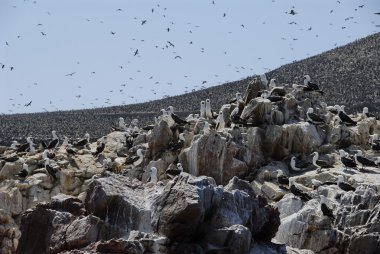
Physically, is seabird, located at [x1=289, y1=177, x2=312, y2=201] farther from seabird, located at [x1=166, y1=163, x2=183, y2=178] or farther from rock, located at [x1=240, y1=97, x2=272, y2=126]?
rock, located at [x1=240, y1=97, x2=272, y2=126]

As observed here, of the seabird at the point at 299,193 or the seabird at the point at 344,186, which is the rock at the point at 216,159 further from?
the seabird at the point at 344,186

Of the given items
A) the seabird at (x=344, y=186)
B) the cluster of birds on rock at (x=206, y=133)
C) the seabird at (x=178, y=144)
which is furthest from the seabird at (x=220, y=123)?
the seabird at (x=344, y=186)

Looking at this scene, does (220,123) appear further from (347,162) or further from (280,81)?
(280,81)

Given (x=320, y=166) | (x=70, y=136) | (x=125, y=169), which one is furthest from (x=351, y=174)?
(x=70, y=136)

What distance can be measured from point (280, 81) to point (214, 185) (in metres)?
73.7

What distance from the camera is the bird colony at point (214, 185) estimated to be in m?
19.2

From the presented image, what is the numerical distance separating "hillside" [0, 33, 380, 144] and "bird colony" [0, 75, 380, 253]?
96.9 feet

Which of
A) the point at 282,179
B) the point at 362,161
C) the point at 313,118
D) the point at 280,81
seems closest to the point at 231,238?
the point at 282,179

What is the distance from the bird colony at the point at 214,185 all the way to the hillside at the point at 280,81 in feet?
96.9

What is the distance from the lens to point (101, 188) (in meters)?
20.2

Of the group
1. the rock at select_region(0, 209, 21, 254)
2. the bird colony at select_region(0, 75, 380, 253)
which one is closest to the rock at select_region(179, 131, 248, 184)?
the bird colony at select_region(0, 75, 380, 253)

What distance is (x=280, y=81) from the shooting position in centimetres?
9338

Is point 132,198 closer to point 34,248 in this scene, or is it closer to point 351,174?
point 34,248

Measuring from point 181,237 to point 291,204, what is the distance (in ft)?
36.6
